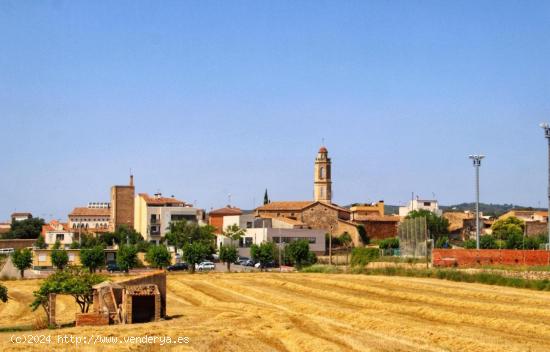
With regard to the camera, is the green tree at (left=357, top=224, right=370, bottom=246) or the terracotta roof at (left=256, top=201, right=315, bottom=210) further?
the terracotta roof at (left=256, top=201, right=315, bottom=210)

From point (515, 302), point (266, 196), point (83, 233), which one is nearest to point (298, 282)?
point (515, 302)

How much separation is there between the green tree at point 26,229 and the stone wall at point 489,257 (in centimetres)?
10799

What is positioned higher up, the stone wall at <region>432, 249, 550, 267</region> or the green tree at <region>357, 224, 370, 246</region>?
the green tree at <region>357, 224, 370, 246</region>

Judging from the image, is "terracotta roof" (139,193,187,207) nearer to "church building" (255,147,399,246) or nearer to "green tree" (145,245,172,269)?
"church building" (255,147,399,246)

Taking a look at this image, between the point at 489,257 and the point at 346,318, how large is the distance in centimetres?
3099

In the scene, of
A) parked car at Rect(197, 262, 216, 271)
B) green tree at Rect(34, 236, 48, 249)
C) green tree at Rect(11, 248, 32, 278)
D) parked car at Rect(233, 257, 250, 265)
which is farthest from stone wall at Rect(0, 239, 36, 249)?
parked car at Rect(197, 262, 216, 271)

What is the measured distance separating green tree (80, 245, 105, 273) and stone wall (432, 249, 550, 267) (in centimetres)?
3612

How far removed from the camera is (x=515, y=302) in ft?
128

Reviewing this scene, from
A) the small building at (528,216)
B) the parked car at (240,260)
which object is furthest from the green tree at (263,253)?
the small building at (528,216)

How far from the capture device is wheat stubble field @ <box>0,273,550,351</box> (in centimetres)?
2670

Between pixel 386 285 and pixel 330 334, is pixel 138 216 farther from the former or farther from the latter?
pixel 330 334

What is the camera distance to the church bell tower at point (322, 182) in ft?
459

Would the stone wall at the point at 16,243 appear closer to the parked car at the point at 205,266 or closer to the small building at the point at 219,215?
the small building at the point at 219,215

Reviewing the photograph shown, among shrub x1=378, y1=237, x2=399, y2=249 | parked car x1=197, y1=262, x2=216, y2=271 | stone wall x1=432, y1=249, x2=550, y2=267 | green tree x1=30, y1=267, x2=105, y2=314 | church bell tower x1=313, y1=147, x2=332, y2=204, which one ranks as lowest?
parked car x1=197, y1=262, x2=216, y2=271
